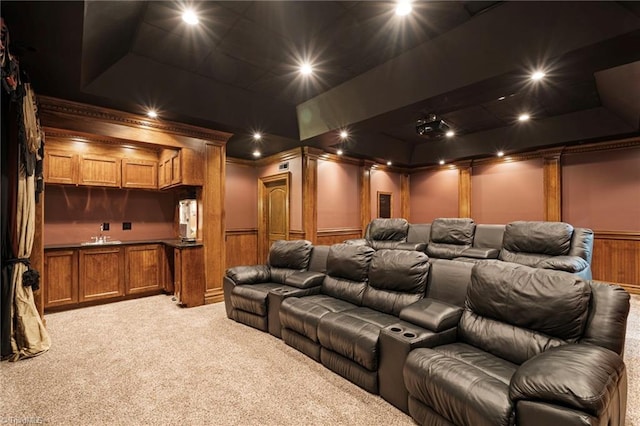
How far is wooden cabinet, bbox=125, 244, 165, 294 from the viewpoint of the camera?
15.5ft

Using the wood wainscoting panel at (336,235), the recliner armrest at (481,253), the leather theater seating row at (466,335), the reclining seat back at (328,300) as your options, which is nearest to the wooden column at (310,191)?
the wood wainscoting panel at (336,235)

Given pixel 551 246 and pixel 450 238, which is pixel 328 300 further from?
pixel 551 246

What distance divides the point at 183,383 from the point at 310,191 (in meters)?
3.94

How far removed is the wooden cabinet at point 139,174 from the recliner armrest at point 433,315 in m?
4.61

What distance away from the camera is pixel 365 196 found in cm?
704

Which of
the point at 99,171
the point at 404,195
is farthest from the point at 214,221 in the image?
the point at 404,195

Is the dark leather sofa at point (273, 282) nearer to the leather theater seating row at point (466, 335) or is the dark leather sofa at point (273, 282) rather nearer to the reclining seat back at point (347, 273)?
the leather theater seating row at point (466, 335)

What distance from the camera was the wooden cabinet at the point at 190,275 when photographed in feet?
14.4

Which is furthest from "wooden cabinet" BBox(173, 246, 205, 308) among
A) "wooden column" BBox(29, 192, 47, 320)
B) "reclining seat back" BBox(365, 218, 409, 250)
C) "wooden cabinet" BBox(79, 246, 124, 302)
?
"reclining seat back" BBox(365, 218, 409, 250)

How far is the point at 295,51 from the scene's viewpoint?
3273 millimetres

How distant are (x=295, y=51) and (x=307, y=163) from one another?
2593 mm

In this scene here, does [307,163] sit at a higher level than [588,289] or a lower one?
higher

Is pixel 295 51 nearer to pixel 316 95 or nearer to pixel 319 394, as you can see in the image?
pixel 316 95

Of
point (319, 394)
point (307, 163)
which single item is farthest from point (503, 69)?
point (307, 163)
